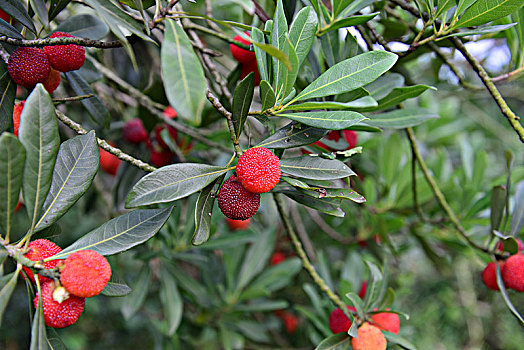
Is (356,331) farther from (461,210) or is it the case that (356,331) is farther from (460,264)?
(460,264)

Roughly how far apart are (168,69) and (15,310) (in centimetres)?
206

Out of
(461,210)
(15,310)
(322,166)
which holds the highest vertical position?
(322,166)

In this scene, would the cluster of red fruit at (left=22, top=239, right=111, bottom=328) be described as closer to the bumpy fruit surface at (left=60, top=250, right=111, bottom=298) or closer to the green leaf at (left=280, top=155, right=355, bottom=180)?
the bumpy fruit surface at (left=60, top=250, right=111, bottom=298)

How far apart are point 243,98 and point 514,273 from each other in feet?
2.22

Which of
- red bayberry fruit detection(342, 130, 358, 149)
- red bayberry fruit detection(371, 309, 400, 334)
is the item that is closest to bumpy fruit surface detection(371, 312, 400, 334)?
red bayberry fruit detection(371, 309, 400, 334)

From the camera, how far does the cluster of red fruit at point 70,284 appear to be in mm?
487

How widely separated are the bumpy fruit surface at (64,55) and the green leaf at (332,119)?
0.34 meters

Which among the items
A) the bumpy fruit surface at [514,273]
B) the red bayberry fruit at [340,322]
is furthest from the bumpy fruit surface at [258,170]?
the bumpy fruit surface at [514,273]

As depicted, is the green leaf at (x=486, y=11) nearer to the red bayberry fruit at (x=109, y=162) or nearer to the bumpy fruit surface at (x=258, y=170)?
the bumpy fruit surface at (x=258, y=170)

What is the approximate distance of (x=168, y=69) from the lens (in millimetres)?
391

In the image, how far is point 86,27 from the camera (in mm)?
695

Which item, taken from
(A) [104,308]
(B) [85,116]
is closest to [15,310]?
(A) [104,308]

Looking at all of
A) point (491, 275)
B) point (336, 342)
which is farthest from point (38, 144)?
point (491, 275)

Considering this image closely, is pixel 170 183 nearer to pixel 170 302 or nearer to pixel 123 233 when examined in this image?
pixel 123 233
